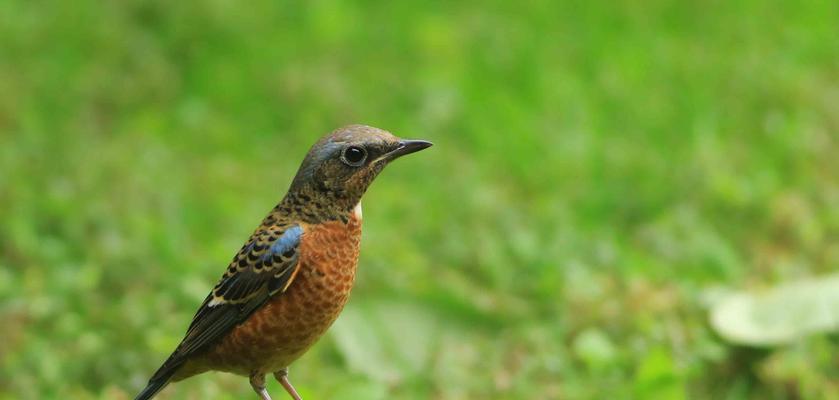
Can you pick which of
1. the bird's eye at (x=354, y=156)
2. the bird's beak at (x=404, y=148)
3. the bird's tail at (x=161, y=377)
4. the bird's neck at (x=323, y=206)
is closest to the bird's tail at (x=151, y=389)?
the bird's tail at (x=161, y=377)

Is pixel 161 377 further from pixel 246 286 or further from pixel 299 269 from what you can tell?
pixel 299 269

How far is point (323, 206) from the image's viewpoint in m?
5.14

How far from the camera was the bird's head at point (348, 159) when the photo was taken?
5.04 m

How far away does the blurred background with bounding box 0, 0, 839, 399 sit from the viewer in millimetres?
6781

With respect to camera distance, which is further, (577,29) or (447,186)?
(577,29)

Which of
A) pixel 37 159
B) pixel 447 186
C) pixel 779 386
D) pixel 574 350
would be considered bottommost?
pixel 779 386

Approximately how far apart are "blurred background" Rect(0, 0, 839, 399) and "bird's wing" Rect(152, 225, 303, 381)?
3.16 feet

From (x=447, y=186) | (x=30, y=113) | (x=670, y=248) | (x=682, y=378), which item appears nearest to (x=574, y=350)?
(x=682, y=378)

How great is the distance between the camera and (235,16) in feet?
33.9

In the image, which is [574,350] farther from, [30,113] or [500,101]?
[30,113]

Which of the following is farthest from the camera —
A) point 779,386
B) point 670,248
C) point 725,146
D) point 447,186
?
point 725,146

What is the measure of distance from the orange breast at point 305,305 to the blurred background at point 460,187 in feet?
2.90

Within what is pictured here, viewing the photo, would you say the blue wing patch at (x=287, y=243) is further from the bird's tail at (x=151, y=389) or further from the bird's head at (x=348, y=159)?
the bird's tail at (x=151, y=389)

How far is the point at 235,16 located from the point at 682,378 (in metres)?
5.46
